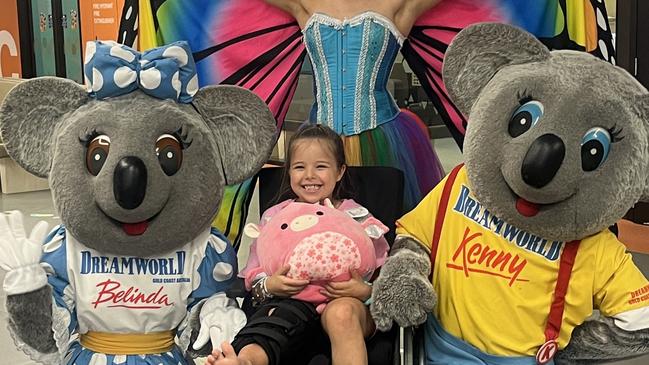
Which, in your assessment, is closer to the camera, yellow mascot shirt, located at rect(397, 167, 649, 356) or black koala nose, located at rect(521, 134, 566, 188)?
black koala nose, located at rect(521, 134, 566, 188)

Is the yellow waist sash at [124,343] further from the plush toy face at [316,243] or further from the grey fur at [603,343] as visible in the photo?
the grey fur at [603,343]

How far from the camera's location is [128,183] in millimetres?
1981

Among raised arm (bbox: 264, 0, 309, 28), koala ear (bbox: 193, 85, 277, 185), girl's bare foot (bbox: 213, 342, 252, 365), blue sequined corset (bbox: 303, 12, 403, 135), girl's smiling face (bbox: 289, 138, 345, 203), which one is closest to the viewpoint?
girl's bare foot (bbox: 213, 342, 252, 365)

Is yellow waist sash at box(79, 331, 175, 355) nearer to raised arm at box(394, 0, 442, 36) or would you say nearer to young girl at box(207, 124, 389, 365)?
young girl at box(207, 124, 389, 365)

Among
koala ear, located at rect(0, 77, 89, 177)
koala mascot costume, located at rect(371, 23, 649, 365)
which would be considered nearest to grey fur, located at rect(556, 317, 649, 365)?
koala mascot costume, located at rect(371, 23, 649, 365)

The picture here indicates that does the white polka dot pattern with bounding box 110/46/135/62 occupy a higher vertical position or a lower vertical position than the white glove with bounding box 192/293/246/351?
higher

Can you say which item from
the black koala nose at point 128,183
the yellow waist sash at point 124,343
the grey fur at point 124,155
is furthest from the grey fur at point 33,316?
the black koala nose at point 128,183

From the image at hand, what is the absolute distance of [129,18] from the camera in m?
2.92

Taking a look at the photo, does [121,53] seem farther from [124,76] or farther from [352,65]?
[352,65]

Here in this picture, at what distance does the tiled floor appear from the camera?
362 centimetres

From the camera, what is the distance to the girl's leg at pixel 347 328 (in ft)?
6.82

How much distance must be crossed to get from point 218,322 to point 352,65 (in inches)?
36.7

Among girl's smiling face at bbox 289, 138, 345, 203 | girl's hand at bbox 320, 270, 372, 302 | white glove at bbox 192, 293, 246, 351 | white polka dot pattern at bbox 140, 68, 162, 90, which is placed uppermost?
white polka dot pattern at bbox 140, 68, 162, 90

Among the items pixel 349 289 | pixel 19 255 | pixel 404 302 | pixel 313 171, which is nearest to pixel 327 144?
pixel 313 171
